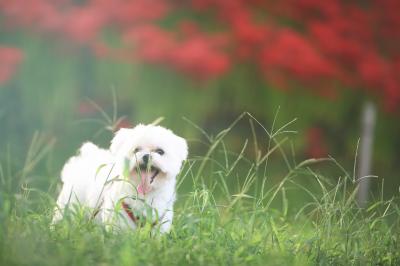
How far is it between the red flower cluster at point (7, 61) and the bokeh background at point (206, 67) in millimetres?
18

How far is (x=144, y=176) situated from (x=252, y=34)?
7.64 meters

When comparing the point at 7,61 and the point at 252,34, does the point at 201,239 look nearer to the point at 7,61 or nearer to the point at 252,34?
the point at 7,61

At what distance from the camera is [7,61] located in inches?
453

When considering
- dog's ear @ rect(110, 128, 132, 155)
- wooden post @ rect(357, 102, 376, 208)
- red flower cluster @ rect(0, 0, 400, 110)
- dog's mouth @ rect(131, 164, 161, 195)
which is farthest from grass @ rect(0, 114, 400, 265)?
red flower cluster @ rect(0, 0, 400, 110)

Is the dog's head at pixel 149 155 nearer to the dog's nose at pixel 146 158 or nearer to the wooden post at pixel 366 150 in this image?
the dog's nose at pixel 146 158

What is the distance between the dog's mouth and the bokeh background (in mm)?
6240

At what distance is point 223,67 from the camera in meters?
11.7

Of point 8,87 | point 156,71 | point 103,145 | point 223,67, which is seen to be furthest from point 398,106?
point 8,87

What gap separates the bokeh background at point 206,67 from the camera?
11.5 m

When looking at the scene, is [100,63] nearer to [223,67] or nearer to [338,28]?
[223,67]

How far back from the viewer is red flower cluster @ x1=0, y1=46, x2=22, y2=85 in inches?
451

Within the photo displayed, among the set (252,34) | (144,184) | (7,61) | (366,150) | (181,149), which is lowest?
(366,150)

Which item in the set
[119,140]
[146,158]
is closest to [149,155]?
[146,158]

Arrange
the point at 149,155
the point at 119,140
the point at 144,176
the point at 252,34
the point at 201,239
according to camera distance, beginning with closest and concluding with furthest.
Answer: the point at 201,239, the point at 149,155, the point at 144,176, the point at 119,140, the point at 252,34
